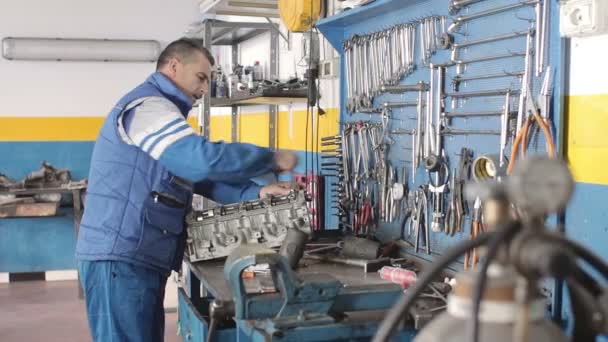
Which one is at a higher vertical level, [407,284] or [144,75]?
[144,75]

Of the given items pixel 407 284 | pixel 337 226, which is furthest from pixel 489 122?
pixel 337 226

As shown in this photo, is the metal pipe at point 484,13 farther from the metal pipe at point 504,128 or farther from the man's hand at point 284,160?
the man's hand at point 284,160

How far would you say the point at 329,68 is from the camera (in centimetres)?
278

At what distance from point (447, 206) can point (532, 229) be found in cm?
132

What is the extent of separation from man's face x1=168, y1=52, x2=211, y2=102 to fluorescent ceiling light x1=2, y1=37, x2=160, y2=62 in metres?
3.05

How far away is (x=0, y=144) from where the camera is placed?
5.20 metres

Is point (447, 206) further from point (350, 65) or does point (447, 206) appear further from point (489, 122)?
point (350, 65)

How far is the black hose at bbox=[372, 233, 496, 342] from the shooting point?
0.73m

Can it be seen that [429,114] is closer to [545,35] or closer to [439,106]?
[439,106]

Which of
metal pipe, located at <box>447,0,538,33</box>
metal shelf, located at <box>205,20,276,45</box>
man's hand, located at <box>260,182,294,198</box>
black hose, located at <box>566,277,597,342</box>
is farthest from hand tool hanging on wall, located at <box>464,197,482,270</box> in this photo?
metal shelf, located at <box>205,20,276,45</box>

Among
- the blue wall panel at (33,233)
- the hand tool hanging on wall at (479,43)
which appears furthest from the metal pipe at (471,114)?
the blue wall panel at (33,233)

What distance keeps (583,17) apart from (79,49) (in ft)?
14.1

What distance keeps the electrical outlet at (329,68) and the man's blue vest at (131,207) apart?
0.78 meters

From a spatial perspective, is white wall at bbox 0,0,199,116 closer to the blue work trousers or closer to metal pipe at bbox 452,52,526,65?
the blue work trousers
